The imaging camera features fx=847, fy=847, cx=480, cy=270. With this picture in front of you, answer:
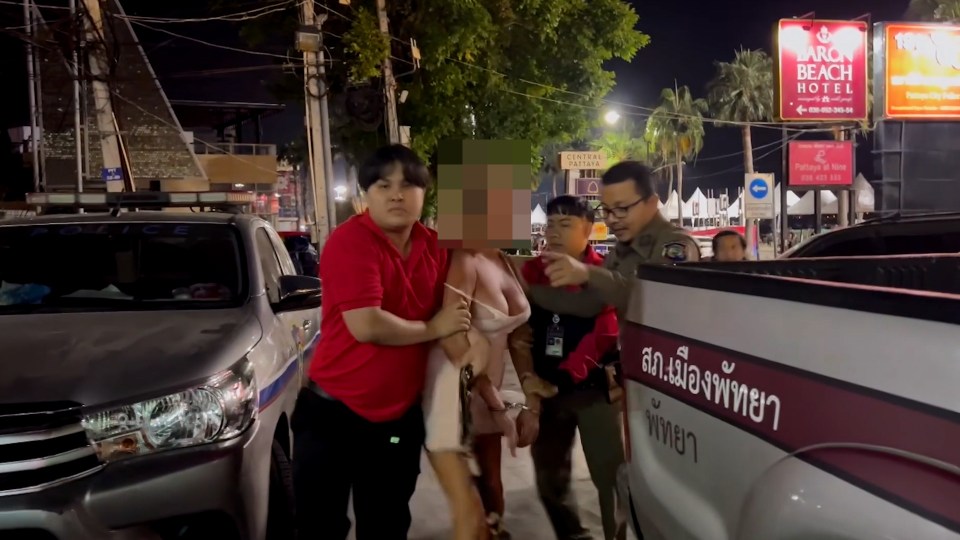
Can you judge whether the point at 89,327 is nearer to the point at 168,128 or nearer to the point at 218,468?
the point at 218,468

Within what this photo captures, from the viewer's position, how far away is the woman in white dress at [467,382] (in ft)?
8.82

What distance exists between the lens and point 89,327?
3.33 metres

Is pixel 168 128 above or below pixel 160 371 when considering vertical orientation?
above

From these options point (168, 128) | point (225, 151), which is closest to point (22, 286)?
point (168, 128)

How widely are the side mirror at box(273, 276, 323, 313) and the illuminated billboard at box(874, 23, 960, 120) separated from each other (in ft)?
52.5

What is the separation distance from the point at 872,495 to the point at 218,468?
2.13 meters

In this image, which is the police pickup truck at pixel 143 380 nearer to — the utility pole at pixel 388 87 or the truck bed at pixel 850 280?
the truck bed at pixel 850 280

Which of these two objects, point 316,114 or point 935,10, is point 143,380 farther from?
point 935,10

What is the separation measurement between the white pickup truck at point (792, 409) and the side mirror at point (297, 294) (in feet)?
6.18

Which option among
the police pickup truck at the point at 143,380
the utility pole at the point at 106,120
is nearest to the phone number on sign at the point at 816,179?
the utility pole at the point at 106,120

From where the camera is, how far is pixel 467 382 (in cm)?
273

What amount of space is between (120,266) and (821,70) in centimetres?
1748

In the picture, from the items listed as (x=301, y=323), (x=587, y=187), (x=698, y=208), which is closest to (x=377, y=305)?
(x=301, y=323)

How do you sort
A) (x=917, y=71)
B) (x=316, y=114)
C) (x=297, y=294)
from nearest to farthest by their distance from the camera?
(x=297, y=294)
(x=316, y=114)
(x=917, y=71)
